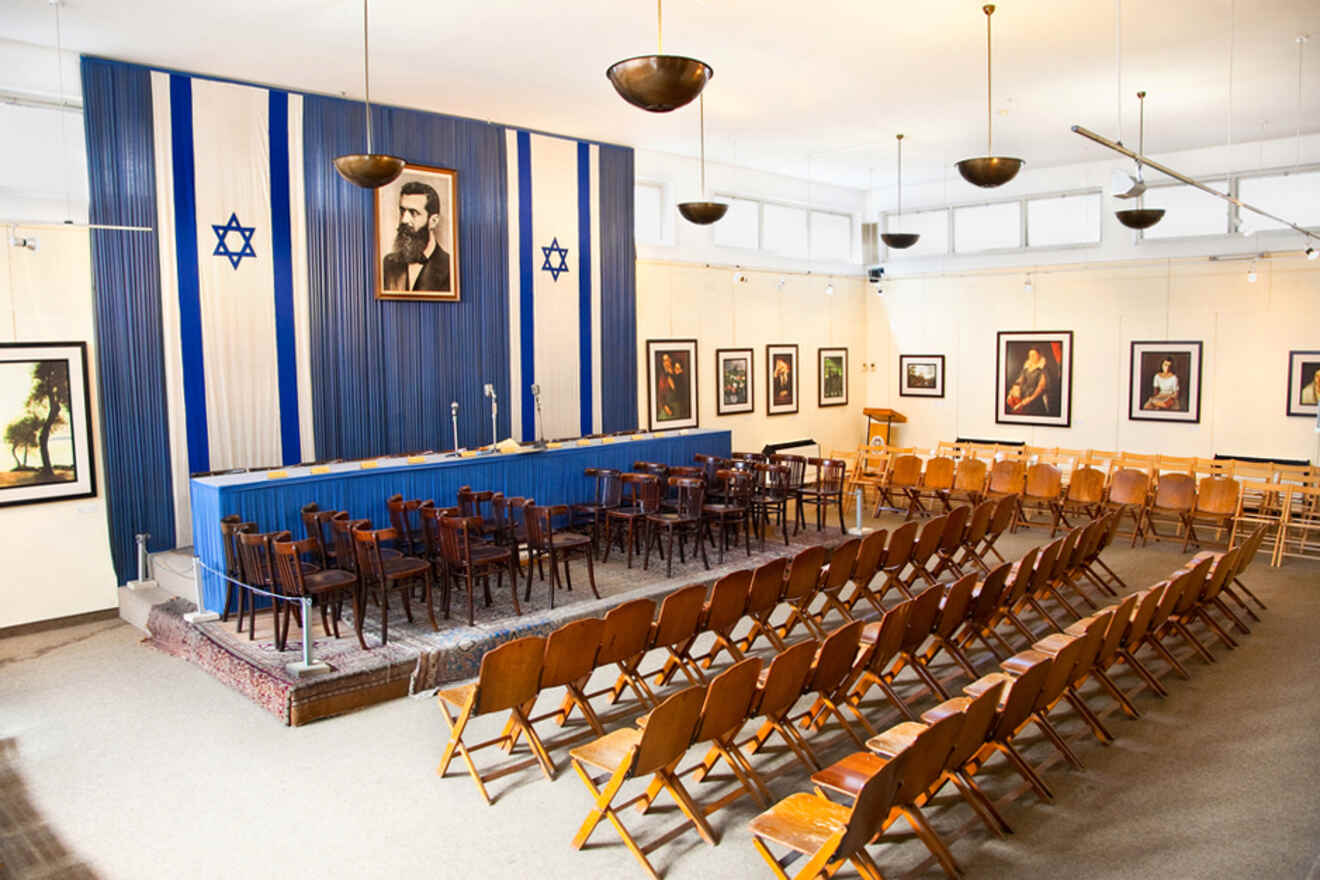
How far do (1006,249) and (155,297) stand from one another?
12.5m

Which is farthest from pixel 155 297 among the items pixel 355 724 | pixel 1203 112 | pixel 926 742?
pixel 1203 112

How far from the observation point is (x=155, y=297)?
894 centimetres

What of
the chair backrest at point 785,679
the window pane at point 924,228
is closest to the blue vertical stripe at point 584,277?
the window pane at point 924,228

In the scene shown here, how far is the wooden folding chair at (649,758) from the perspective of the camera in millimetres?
4152

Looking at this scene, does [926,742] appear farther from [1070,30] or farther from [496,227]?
[496,227]

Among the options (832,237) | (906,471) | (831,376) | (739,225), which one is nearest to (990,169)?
(906,471)

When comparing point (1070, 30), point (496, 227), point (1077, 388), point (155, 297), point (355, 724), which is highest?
point (1070, 30)

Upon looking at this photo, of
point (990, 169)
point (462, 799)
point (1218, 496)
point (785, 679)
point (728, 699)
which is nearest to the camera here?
point (728, 699)

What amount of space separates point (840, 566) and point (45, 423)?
23.4ft

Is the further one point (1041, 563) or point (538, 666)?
point (1041, 563)

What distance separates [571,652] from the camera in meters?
5.25

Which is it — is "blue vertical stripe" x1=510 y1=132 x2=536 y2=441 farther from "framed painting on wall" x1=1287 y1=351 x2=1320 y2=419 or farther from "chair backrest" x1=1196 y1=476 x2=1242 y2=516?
"framed painting on wall" x1=1287 y1=351 x2=1320 y2=419

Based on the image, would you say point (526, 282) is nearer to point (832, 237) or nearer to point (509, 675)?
point (832, 237)

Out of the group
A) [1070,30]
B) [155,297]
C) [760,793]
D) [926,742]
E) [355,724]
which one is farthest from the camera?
[155,297]
